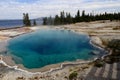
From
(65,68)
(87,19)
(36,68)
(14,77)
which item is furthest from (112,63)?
(87,19)

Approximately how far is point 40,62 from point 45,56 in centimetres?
447

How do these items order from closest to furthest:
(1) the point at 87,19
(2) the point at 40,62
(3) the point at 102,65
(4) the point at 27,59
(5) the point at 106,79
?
(5) the point at 106,79 → (3) the point at 102,65 → (2) the point at 40,62 → (4) the point at 27,59 → (1) the point at 87,19

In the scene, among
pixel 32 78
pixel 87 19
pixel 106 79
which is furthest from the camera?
pixel 87 19

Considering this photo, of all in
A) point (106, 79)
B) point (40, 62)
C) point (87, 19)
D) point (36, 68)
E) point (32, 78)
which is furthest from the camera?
point (87, 19)

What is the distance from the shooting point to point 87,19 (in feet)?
445

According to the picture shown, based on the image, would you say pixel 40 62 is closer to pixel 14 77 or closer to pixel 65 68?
pixel 65 68

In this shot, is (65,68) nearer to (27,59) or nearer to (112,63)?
(112,63)

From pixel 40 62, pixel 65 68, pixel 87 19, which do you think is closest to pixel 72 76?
pixel 65 68

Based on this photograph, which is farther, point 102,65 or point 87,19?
point 87,19

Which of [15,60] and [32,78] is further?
[15,60]

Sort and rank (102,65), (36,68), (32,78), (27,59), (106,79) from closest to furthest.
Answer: (106,79) < (32,78) < (102,65) < (36,68) < (27,59)

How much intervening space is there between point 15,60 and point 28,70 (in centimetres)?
694

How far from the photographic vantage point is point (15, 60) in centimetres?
3188

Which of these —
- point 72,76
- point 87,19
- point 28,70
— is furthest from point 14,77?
point 87,19
